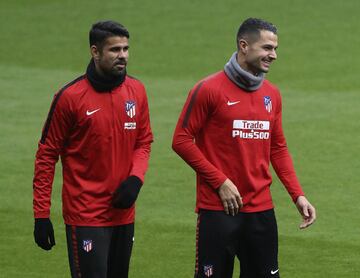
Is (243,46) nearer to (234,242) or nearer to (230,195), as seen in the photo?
(230,195)

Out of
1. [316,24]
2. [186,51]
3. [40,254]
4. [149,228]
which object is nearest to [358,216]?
[149,228]

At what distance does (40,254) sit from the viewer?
37.9 feet

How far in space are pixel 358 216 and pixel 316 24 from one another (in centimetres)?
1241

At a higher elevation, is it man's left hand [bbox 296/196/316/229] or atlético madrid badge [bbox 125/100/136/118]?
atlético madrid badge [bbox 125/100/136/118]

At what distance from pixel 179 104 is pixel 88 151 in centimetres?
1052

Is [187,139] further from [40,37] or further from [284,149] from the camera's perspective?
[40,37]

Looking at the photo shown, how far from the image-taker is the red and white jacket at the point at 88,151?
26.6 feet

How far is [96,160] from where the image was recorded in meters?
8.16

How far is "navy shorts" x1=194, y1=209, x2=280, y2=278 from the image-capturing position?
825 cm

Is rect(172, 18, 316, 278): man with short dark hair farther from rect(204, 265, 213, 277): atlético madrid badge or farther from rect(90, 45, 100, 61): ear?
rect(90, 45, 100, 61): ear

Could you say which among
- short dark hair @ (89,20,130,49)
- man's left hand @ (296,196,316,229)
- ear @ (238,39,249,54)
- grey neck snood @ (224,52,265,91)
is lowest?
man's left hand @ (296,196,316,229)

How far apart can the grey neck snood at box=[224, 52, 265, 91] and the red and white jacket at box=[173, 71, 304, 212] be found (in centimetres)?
4

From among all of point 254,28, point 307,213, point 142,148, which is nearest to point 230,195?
point 307,213

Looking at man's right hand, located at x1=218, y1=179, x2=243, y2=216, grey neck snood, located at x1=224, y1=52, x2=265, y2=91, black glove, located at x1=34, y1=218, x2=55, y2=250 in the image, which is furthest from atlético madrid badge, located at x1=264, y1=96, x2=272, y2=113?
black glove, located at x1=34, y1=218, x2=55, y2=250
